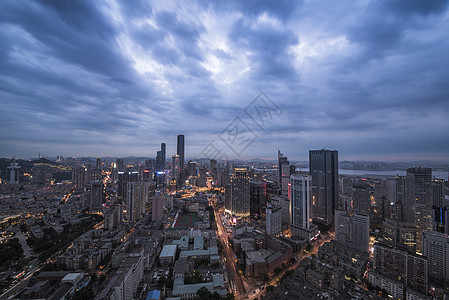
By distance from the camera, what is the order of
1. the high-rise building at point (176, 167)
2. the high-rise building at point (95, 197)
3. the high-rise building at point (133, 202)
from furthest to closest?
1. the high-rise building at point (176, 167)
2. the high-rise building at point (95, 197)
3. the high-rise building at point (133, 202)

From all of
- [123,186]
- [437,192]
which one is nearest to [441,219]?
[437,192]

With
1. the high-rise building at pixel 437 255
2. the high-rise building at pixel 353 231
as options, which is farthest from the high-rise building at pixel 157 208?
the high-rise building at pixel 437 255

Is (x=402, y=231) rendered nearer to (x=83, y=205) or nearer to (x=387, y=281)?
(x=387, y=281)

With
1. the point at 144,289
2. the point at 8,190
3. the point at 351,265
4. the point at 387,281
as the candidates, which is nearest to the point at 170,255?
the point at 144,289

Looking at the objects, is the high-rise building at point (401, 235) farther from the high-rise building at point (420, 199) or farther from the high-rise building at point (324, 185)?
the high-rise building at point (324, 185)

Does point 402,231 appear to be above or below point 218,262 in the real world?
above

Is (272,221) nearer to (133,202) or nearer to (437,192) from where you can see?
(437,192)

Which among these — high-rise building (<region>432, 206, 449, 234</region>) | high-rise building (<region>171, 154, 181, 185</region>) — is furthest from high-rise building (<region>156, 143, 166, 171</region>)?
high-rise building (<region>432, 206, 449, 234</region>)
